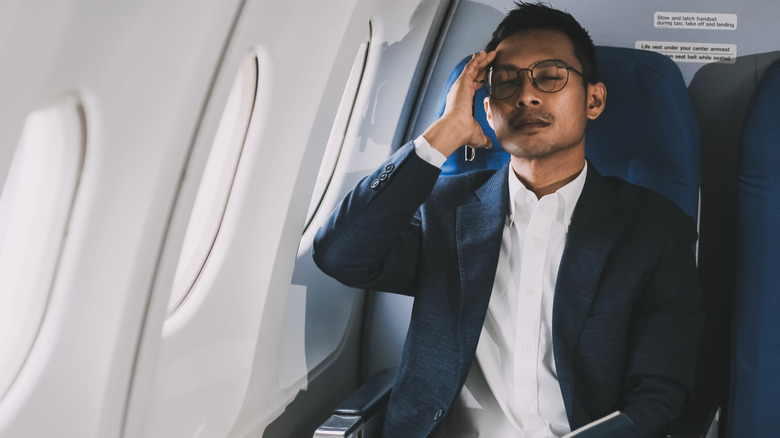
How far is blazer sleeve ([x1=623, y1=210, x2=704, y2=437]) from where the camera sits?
1660 millimetres

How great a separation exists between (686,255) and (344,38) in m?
1.00

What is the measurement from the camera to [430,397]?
1832mm

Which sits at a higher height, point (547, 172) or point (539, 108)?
point (539, 108)

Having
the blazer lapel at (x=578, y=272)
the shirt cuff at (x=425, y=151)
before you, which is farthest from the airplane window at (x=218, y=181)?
the blazer lapel at (x=578, y=272)

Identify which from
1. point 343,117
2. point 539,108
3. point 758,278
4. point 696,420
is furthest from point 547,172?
point 343,117

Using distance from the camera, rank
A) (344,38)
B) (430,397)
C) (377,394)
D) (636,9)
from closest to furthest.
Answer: (344,38), (430,397), (377,394), (636,9)

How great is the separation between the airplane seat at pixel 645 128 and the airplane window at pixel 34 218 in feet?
3.57

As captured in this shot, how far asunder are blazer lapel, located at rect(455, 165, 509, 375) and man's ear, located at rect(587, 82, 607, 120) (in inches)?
10.7

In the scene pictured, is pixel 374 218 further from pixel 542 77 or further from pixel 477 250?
pixel 542 77

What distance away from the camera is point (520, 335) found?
178cm

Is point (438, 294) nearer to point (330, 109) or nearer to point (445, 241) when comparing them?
point (445, 241)

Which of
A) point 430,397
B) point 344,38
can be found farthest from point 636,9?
point 430,397

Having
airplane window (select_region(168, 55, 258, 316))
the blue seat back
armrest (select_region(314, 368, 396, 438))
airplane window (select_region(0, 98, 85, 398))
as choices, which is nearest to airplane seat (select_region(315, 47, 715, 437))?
the blue seat back

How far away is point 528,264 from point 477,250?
5.3 inches
